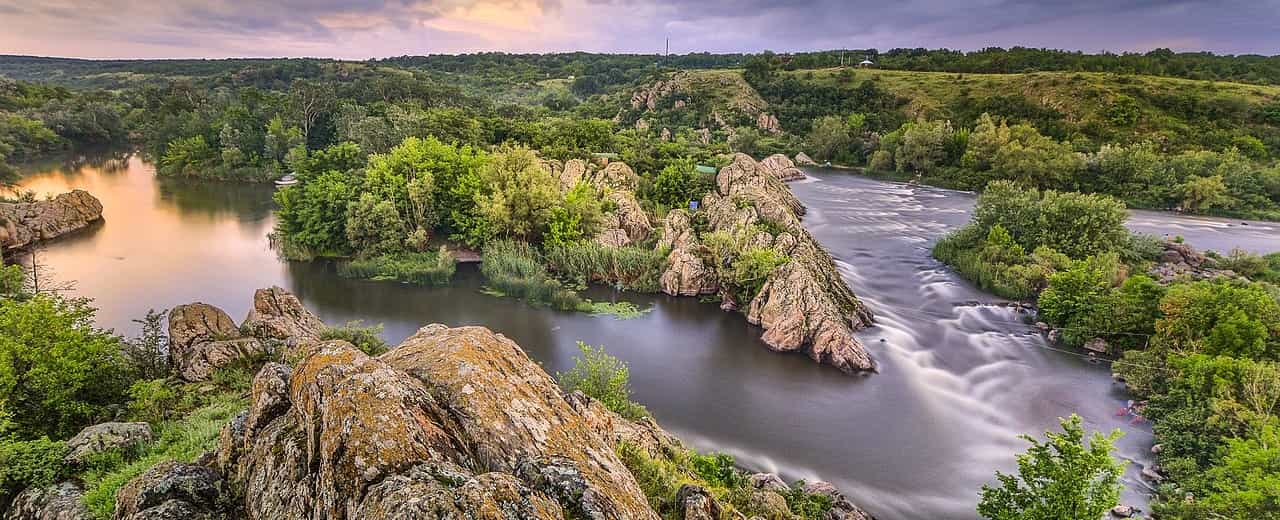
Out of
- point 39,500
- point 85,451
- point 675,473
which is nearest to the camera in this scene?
point 39,500

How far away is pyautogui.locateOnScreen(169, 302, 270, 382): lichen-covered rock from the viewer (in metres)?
17.0

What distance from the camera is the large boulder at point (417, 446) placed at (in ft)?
19.8

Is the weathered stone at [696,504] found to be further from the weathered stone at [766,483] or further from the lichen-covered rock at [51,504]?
the lichen-covered rock at [51,504]

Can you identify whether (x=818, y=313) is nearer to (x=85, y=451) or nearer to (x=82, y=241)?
(x=85, y=451)

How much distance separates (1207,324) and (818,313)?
567 inches

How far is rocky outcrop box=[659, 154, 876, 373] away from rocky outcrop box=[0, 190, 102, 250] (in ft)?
132

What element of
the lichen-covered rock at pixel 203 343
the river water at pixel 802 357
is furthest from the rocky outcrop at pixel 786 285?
the lichen-covered rock at pixel 203 343

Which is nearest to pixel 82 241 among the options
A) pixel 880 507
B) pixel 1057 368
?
pixel 880 507

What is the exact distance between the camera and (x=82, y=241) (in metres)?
38.4

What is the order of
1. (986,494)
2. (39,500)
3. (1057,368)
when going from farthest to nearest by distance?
(1057,368)
(986,494)
(39,500)

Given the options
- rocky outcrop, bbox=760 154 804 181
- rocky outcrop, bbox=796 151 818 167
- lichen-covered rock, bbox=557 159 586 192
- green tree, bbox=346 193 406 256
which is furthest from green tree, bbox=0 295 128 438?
rocky outcrop, bbox=796 151 818 167

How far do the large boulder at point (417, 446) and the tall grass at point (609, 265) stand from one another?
2358 centimetres

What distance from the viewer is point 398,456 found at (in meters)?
6.37

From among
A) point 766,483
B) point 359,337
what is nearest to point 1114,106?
point 766,483
